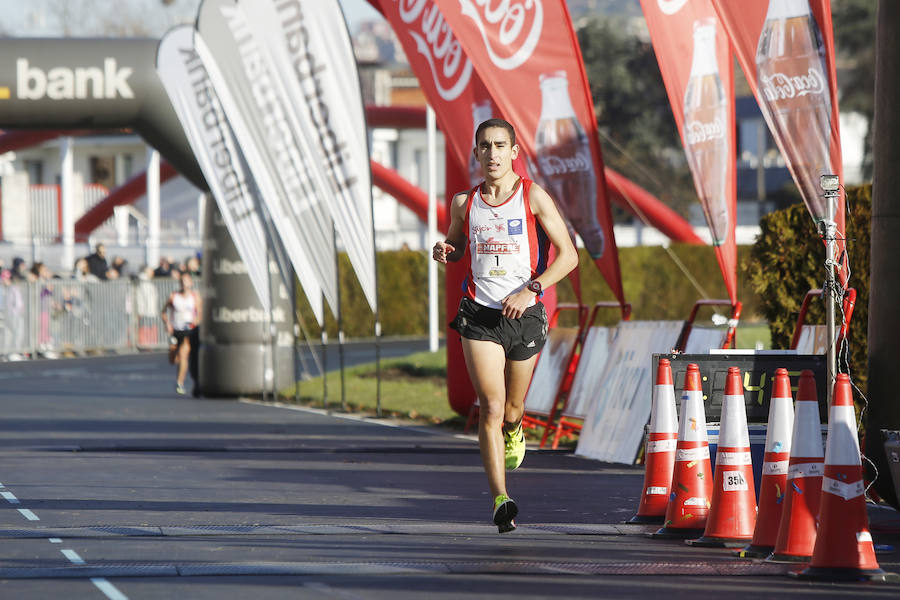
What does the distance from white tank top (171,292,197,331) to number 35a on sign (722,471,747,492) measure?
15.4m

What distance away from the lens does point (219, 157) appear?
59.7ft

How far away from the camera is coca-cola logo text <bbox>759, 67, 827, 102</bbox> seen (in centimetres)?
950

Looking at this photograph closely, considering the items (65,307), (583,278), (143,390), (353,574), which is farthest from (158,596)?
(583,278)

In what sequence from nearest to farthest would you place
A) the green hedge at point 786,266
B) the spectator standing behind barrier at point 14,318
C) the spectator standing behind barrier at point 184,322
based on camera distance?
the green hedge at point 786,266
the spectator standing behind barrier at point 184,322
the spectator standing behind barrier at point 14,318

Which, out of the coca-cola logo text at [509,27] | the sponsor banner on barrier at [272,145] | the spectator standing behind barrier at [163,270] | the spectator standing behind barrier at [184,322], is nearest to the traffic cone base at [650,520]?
the coca-cola logo text at [509,27]

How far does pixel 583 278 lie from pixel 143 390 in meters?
18.8

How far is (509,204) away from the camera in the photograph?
7926mm

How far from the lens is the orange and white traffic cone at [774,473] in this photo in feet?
23.5

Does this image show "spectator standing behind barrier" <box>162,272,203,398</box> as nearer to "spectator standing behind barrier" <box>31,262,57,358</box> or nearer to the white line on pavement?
"spectator standing behind barrier" <box>31,262,57,358</box>

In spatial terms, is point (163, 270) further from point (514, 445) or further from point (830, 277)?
point (830, 277)

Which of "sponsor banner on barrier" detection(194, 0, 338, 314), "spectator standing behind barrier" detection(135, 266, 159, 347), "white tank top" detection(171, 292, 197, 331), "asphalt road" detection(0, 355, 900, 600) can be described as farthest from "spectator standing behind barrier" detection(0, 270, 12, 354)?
"asphalt road" detection(0, 355, 900, 600)

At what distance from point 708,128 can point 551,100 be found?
5.94 ft

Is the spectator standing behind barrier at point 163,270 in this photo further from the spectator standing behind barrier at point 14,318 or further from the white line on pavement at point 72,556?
the white line on pavement at point 72,556

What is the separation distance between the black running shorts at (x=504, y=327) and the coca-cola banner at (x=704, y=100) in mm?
3458
